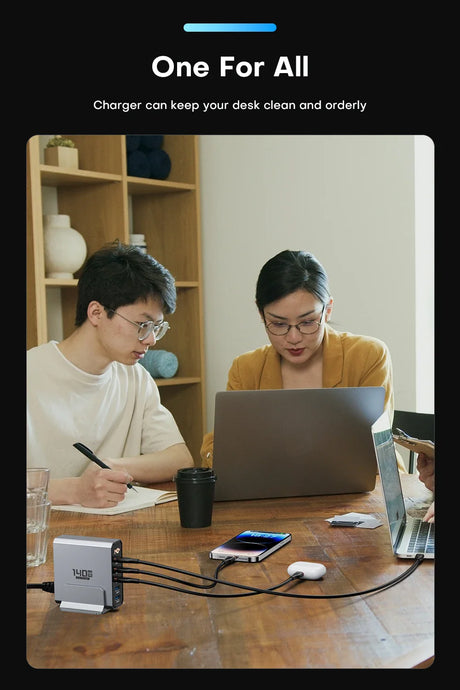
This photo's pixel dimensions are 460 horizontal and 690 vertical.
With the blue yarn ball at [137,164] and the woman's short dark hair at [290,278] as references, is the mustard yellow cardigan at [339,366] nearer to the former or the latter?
the woman's short dark hair at [290,278]

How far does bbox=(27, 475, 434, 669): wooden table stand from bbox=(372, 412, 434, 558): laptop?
22 mm

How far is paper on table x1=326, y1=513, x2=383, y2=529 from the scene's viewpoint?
119 centimetres

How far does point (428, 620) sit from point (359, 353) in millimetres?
1110

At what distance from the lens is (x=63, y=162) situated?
268cm

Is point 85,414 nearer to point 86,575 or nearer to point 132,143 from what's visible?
point 86,575

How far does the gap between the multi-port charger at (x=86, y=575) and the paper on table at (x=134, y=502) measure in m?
0.43

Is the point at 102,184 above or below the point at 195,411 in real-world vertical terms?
above

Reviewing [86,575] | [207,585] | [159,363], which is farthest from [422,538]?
[159,363]

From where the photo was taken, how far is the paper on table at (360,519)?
3.91 feet
